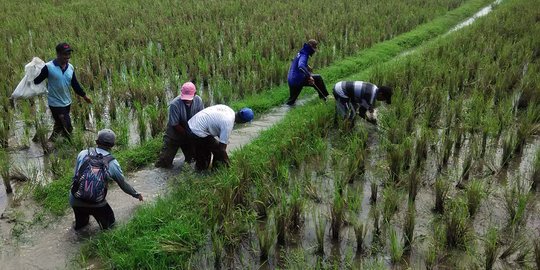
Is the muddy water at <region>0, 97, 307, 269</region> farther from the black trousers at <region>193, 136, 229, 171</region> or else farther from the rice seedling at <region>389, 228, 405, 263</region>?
the rice seedling at <region>389, 228, 405, 263</region>

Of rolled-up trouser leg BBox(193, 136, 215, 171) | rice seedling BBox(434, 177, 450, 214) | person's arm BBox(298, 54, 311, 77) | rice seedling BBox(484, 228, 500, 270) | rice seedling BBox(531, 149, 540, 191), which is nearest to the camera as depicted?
rice seedling BBox(484, 228, 500, 270)

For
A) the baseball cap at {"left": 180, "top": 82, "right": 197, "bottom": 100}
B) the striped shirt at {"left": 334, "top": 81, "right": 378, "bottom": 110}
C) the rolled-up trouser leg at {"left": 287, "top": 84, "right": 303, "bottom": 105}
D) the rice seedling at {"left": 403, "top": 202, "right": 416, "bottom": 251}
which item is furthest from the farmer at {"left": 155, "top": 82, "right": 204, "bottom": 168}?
the rice seedling at {"left": 403, "top": 202, "right": 416, "bottom": 251}

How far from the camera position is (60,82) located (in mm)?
5434

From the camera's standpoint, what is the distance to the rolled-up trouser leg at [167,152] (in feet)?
17.4

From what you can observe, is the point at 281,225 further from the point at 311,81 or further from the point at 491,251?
the point at 311,81

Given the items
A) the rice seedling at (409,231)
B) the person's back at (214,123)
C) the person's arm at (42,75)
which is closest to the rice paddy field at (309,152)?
the rice seedling at (409,231)

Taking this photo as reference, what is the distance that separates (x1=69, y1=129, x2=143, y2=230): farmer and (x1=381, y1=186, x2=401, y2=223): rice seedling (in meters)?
2.38

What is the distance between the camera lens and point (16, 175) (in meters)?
5.00

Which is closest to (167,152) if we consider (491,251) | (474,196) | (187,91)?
(187,91)

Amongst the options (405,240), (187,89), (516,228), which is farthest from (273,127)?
(516,228)

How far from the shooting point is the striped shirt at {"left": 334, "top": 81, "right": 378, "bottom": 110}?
594 cm

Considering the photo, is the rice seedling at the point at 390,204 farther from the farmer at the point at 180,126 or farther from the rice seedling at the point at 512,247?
the farmer at the point at 180,126

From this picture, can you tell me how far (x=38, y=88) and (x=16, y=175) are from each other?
1.20 m

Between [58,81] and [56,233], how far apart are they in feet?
6.82
